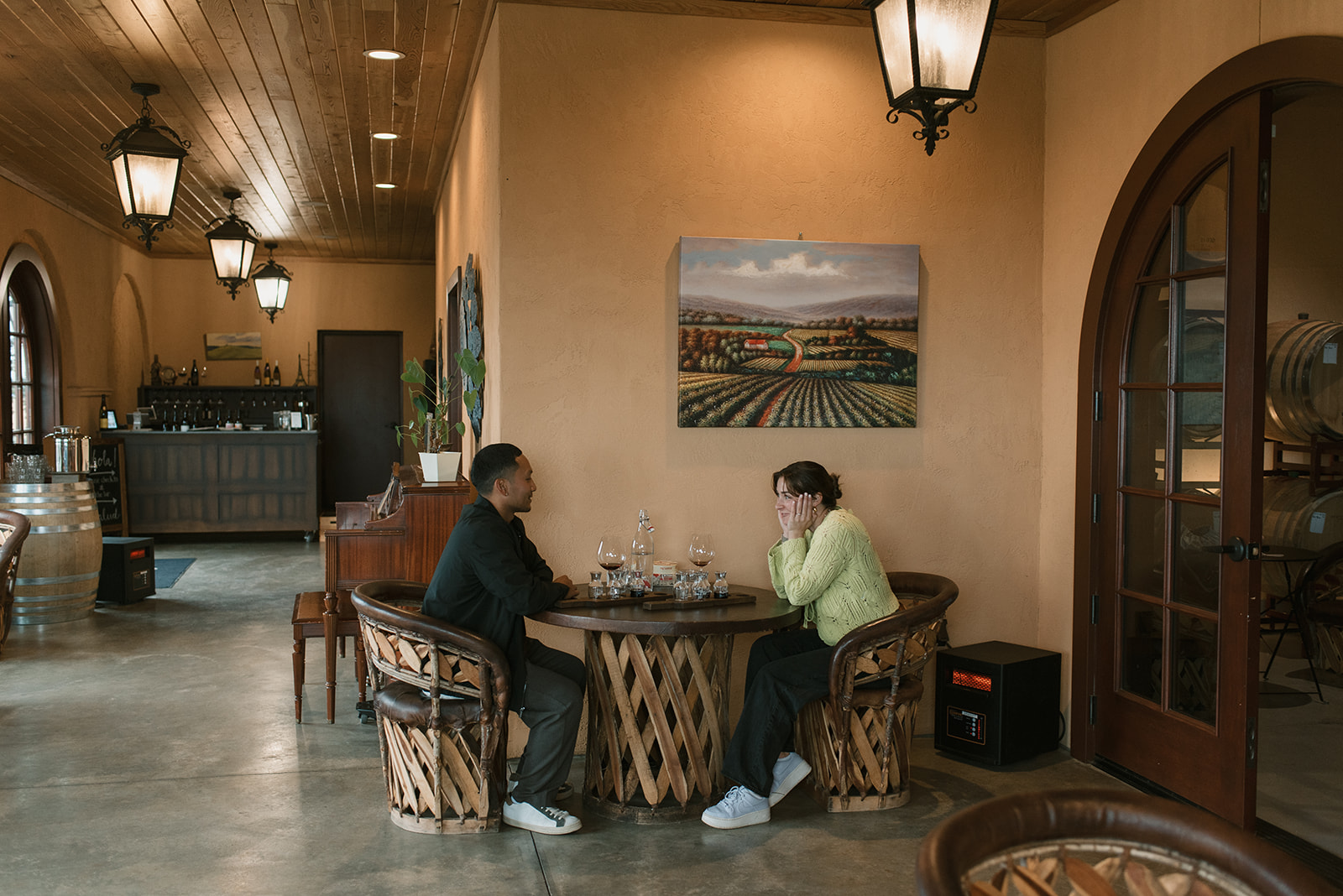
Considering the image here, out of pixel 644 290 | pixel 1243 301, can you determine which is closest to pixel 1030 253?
pixel 1243 301

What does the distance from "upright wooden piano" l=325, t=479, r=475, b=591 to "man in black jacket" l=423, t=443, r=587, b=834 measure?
1140mm

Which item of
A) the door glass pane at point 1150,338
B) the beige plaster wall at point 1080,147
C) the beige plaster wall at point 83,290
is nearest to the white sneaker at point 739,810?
the beige plaster wall at point 1080,147

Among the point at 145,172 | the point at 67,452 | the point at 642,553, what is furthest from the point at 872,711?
the point at 67,452

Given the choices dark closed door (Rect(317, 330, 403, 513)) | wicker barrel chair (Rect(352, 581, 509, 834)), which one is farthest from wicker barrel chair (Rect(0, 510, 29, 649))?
dark closed door (Rect(317, 330, 403, 513))

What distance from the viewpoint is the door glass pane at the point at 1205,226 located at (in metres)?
3.70

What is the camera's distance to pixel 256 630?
6961 mm

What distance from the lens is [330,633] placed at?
4.80 metres

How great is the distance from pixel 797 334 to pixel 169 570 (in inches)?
278

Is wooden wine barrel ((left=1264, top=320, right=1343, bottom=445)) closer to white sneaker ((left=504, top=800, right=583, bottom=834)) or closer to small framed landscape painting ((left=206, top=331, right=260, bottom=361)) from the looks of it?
white sneaker ((left=504, top=800, right=583, bottom=834))

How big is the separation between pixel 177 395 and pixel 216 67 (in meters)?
7.89

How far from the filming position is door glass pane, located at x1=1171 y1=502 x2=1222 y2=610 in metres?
3.72

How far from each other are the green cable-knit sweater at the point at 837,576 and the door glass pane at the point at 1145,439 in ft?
3.52

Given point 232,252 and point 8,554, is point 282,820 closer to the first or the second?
point 8,554

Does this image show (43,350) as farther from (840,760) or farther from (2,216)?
(840,760)
